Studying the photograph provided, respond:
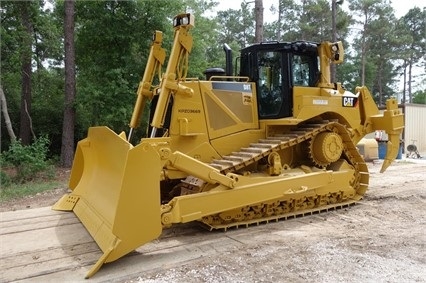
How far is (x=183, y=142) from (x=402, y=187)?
17.8 ft

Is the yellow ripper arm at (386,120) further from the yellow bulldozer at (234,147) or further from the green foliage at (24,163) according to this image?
the green foliage at (24,163)

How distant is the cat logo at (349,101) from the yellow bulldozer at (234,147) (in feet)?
0.06

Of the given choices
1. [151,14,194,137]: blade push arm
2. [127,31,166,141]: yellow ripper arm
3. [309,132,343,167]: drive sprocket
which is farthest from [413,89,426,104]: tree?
[151,14,194,137]: blade push arm

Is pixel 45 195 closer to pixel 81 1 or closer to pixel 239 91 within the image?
pixel 239 91

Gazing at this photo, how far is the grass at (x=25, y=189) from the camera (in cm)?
845

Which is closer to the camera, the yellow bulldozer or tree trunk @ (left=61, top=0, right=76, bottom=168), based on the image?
the yellow bulldozer

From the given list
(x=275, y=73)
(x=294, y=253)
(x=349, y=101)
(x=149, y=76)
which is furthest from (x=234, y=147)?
(x=349, y=101)

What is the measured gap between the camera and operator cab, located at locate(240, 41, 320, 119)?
Answer: 6.07 m

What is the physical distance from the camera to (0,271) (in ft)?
12.4

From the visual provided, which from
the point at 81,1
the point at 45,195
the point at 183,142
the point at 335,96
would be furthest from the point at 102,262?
the point at 81,1

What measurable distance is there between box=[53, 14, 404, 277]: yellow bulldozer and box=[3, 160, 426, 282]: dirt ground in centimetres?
29

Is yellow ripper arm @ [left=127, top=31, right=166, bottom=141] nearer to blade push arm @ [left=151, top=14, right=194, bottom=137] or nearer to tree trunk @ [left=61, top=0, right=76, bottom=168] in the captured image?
blade push arm @ [left=151, top=14, right=194, bottom=137]

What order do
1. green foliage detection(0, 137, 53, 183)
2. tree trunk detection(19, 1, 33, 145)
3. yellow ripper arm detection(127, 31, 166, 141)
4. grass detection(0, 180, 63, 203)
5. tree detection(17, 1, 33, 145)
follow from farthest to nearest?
1. tree trunk detection(19, 1, 33, 145)
2. tree detection(17, 1, 33, 145)
3. green foliage detection(0, 137, 53, 183)
4. grass detection(0, 180, 63, 203)
5. yellow ripper arm detection(127, 31, 166, 141)

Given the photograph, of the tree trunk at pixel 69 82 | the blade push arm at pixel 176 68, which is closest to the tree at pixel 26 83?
the tree trunk at pixel 69 82
